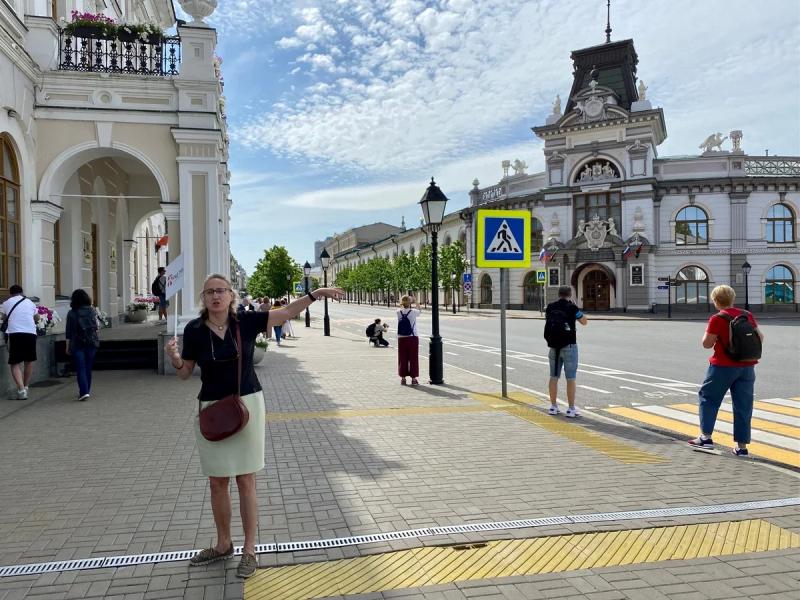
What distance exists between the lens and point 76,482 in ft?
17.3

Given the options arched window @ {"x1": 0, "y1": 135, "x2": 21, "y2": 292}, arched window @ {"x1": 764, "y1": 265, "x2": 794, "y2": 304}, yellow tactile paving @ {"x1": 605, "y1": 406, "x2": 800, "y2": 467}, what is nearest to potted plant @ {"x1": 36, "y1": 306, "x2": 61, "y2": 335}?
arched window @ {"x1": 0, "y1": 135, "x2": 21, "y2": 292}

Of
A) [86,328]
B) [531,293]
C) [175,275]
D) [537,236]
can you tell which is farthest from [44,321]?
[531,293]

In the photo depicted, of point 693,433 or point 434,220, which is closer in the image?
point 693,433

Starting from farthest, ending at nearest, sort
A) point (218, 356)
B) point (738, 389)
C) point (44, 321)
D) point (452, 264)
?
point (452, 264)
point (44, 321)
point (738, 389)
point (218, 356)

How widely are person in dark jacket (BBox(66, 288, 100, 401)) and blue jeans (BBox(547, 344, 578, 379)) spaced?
7179 mm

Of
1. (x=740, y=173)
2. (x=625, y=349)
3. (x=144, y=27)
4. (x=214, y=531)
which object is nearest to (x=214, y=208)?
(x=144, y=27)

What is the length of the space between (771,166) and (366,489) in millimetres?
47104

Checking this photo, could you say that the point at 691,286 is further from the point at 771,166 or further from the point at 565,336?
the point at 565,336

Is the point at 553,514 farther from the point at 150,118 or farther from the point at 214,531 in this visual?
the point at 150,118

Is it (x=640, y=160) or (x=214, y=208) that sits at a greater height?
(x=640, y=160)

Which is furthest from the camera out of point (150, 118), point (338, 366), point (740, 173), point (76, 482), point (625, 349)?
point (740, 173)

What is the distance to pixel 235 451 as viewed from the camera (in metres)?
3.55

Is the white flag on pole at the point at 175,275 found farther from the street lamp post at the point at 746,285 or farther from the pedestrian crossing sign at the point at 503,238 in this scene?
the street lamp post at the point at 746,285

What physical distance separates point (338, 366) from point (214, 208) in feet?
15.0
